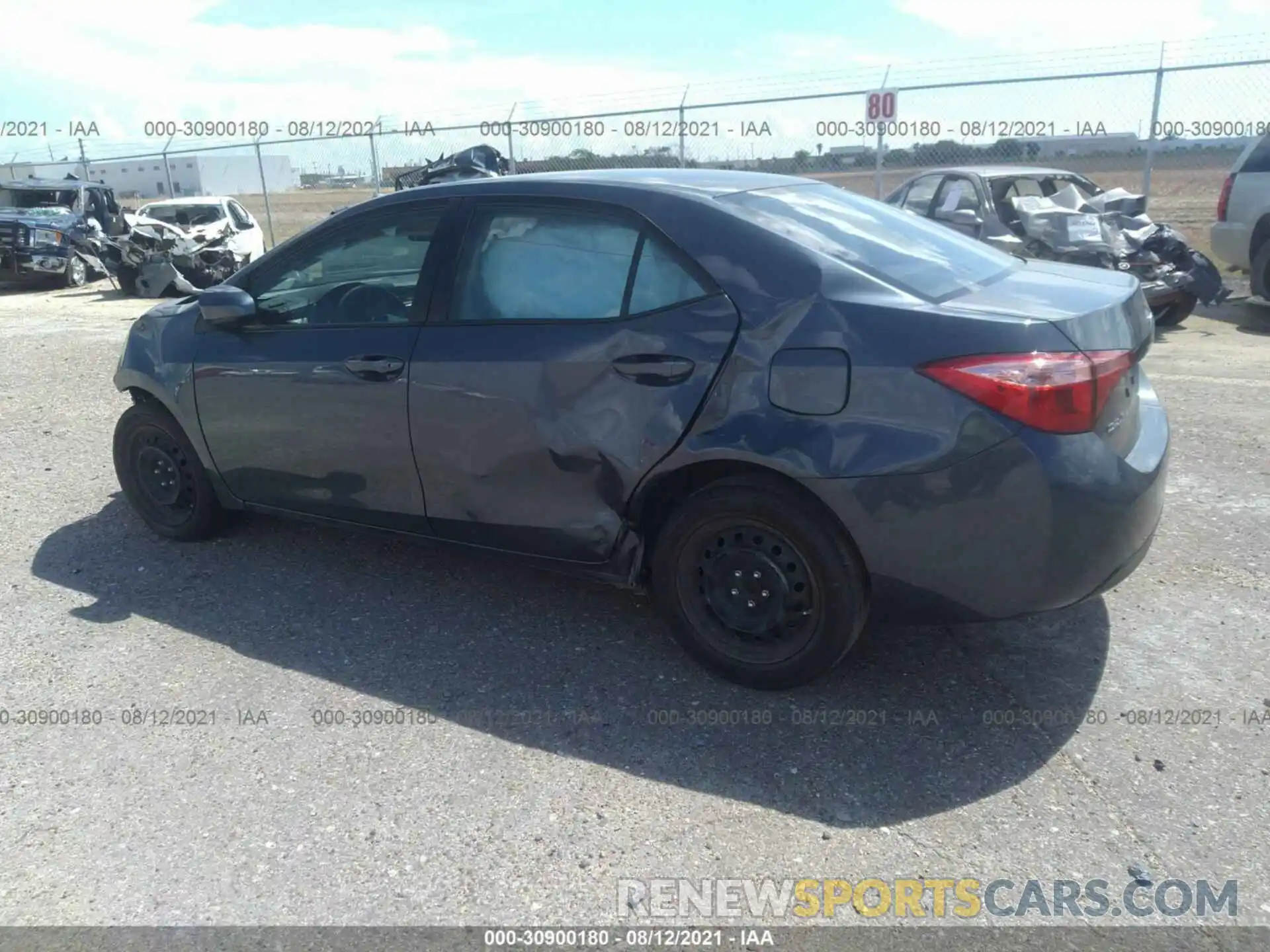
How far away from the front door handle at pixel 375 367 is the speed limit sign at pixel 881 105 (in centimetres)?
1150

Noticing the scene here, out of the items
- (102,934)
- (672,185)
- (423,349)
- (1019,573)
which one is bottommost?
(102,934)

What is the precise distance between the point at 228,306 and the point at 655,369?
1.97m

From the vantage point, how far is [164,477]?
471 cm

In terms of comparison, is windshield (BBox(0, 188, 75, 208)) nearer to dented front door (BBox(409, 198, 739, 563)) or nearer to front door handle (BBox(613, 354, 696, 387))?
dented front door (BBox(409, 198, 739, 563))

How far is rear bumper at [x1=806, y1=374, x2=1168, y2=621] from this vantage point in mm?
2783

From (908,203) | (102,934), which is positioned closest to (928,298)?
(102,934)

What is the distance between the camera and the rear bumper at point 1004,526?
278 cm

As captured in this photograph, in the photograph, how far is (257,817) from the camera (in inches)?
112

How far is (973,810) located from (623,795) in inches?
37.6

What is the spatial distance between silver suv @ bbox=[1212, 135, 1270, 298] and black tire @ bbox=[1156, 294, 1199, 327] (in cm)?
90

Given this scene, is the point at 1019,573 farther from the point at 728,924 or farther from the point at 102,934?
the point at 102,934

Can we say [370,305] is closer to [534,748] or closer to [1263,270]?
[534,748]

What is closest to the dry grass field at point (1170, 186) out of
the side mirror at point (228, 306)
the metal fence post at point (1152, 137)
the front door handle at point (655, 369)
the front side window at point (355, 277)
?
the metal fence post at point (1152, 137)

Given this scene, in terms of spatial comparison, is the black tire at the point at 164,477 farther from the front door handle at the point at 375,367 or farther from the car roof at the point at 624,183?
the car roof at the point at 624,183
